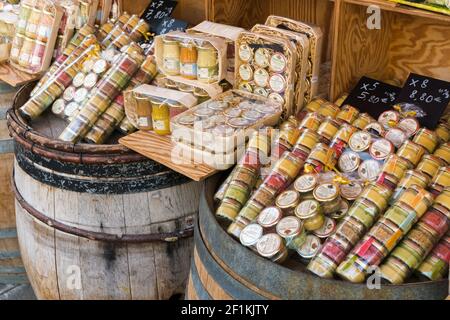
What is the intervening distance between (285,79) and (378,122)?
1.49 feet

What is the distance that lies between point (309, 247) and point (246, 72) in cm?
102

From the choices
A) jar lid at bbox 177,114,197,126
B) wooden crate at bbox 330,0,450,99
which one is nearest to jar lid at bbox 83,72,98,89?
jar lid at bbox 177,114,197,126

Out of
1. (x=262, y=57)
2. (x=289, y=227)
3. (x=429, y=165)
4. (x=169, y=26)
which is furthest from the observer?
(x=169, y=26)

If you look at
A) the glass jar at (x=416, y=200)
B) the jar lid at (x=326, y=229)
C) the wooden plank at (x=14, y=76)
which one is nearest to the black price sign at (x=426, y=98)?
the glass jar at (x=416, y=200)

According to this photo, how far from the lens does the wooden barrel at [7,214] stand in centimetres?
343

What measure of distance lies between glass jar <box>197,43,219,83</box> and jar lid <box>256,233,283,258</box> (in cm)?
105

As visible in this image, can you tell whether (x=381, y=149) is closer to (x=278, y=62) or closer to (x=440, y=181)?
(x=440, y=181)

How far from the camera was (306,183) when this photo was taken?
88.0 inches

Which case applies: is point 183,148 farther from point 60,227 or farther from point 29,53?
point 29,53

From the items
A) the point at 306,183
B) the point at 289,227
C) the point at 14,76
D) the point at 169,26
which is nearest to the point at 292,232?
the point at 289,227

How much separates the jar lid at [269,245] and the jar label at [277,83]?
0.89 meters

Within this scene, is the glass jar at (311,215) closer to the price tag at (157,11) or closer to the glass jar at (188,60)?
the glass jar at (188,60)

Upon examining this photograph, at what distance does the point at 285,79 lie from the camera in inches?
106

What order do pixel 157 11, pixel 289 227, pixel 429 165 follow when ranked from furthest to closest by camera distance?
1. pixel 157 11
2. pixel 429 165
3. pixel 289 227
